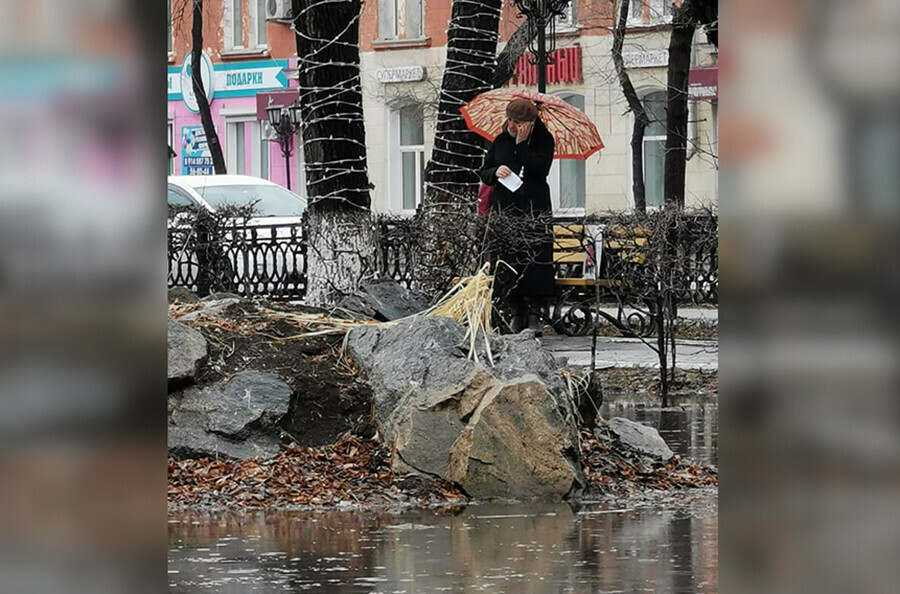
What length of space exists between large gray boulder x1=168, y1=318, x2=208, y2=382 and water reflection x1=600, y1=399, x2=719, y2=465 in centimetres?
300

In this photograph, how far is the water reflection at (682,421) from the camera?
35.2 ft

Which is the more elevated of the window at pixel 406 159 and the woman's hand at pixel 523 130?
the window at pixel 406 159

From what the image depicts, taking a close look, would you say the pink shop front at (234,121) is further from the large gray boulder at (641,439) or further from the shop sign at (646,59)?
the large gray boulder at (641,439)

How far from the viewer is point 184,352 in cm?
964

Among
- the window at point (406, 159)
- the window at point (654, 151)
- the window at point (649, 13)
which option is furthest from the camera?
the window at point (406, 159)

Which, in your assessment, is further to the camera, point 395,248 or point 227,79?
point 227,79

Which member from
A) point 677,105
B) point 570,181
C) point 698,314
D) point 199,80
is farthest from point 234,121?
point 698,314

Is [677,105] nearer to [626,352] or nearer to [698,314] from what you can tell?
[626,352]

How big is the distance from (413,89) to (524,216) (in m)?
33.6

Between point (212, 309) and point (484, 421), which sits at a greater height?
point (212, 309)

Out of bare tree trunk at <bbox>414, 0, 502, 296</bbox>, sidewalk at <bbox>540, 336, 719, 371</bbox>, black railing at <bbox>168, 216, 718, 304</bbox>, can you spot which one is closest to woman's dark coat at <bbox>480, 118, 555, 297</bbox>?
bare tree trunk at <bbox>414, 0, 502, 296</bbox>

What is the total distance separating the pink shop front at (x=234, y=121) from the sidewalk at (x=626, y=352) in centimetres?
3116

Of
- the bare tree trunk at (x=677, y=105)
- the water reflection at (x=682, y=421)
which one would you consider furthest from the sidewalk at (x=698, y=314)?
the bare tree trunk at (x=677, y=105)
